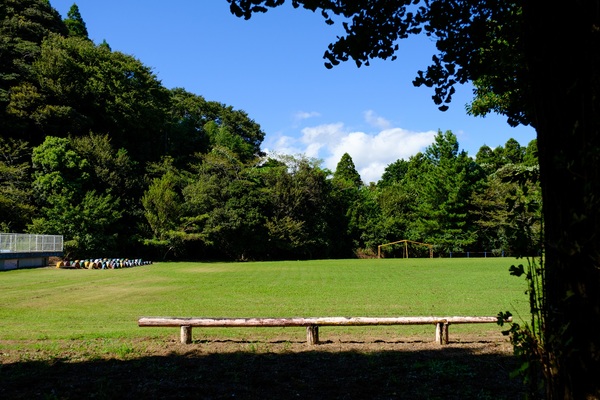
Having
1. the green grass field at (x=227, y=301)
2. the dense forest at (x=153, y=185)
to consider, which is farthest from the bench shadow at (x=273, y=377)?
the dense forest at (x=153, y=185)

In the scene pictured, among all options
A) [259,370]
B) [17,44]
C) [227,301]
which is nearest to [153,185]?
[17,44]

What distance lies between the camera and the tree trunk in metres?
2.11

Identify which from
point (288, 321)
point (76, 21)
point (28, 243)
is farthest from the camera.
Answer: point (76, 21)

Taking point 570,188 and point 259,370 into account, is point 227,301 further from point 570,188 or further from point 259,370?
point 570,188

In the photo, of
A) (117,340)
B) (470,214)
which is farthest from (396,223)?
(117,340)

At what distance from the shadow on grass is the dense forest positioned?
116 feet

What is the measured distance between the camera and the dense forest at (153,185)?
4184 centimetres

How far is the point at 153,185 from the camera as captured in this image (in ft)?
158

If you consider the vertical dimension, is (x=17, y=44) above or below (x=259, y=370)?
above

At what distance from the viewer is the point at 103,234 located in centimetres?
4181

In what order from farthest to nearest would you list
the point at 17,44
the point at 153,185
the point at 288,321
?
the point at 153,185 < the point at 17,44 < the point at 288,321

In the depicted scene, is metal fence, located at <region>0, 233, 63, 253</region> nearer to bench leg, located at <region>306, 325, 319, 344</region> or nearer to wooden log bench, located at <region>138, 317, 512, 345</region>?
wooden log bench, located at <region>138, 317, 512, 345</region>

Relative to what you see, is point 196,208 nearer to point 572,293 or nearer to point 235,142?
point 235,142

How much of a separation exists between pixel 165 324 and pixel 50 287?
45.9ft
